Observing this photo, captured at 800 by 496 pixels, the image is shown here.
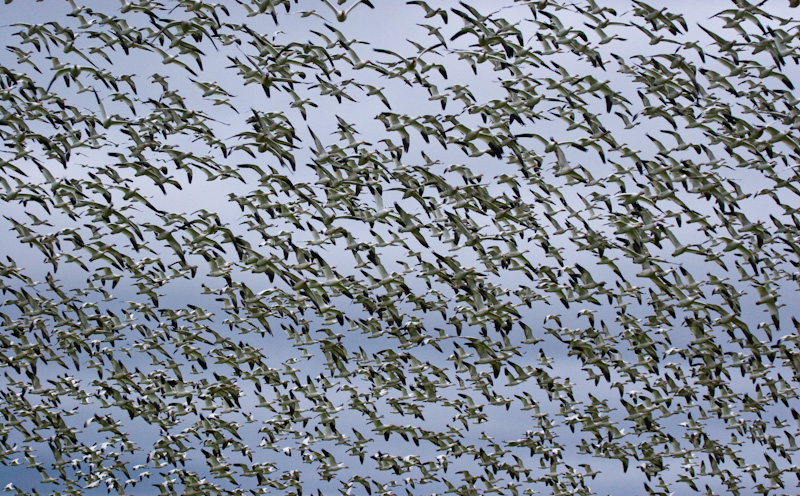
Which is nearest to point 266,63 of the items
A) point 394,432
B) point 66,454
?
point 394,432

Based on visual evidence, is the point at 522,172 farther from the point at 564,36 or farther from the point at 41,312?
the point at 41,312

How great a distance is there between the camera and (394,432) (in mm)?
57906

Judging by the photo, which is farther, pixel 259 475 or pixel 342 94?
pixel 259 475

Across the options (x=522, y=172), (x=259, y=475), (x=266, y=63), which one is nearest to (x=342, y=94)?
(x=266, y=63)

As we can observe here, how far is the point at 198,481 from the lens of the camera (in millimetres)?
60000

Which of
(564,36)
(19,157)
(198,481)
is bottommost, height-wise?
(198,481)

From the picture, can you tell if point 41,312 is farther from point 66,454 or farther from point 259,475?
point 259,475

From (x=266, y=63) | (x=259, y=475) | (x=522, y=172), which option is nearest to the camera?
(x=266, y=63)

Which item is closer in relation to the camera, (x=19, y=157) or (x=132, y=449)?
(x=19, y=157)

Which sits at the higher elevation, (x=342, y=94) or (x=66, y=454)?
(x=342, y=94)

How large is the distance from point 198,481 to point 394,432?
34.2 feet

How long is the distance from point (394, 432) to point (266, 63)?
20.2 m

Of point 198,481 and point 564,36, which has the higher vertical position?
point 564,36

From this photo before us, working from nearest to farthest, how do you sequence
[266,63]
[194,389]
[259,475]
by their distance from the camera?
[266,63]
[194,389]
[259,475]
